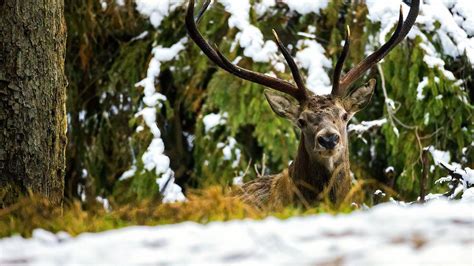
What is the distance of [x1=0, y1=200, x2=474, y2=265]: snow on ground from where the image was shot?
3.09 m

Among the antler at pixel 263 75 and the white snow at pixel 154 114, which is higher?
the antler at pixel 263 75

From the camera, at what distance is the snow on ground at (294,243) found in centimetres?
309

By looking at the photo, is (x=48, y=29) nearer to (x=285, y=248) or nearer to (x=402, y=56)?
(x=285, y=248)

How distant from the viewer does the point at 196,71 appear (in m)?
11.9

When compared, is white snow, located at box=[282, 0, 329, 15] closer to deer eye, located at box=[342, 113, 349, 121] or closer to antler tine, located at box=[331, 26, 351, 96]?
antler tine, located at box=[331, 26, 351, 96]

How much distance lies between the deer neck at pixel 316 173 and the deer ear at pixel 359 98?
24.7 inches

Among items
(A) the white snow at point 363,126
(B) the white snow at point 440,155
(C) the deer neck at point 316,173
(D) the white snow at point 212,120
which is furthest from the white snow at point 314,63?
(C) the deer neck at point 316,173

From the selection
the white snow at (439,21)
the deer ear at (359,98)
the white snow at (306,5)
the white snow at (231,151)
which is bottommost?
the white snow at (231,151)

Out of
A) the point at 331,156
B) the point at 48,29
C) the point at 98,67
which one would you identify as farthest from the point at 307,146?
the point at 98,67

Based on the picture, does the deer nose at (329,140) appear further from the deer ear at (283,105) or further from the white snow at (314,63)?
the white snow at (314,63)

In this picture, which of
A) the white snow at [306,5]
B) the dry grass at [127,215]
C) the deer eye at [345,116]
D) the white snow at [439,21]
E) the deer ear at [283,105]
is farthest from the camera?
the white snow at [306,5]

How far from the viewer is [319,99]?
→ 7391 mm

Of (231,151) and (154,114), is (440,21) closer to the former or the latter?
(231,151)

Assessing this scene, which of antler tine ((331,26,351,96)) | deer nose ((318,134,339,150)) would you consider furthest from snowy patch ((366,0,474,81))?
deer nose ((318,134,339,150))
